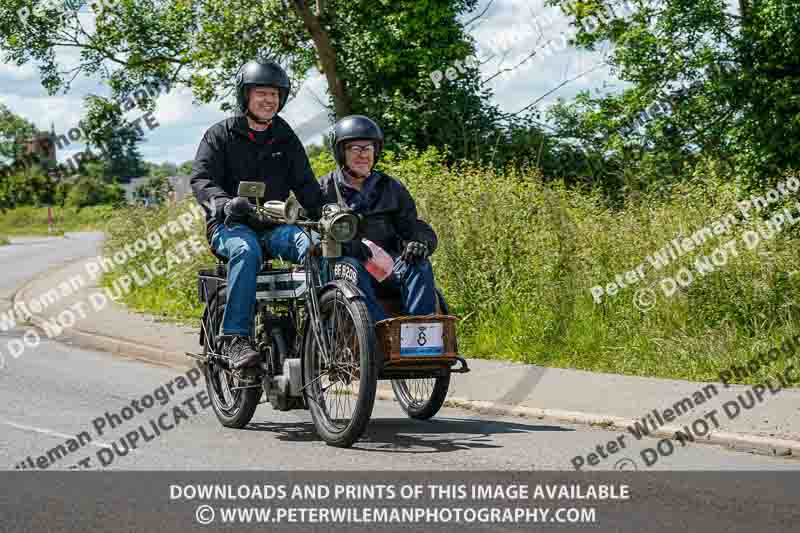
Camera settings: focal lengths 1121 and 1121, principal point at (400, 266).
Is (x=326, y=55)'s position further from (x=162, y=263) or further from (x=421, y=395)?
(x=421, y=395)

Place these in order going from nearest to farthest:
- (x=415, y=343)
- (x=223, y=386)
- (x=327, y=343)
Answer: (x=415, y=343) < (x=327, y=343) < (x=223, y=386)

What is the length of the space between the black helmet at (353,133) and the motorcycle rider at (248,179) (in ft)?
1.25

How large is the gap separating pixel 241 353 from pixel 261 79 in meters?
1.93

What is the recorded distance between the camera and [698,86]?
728 inches

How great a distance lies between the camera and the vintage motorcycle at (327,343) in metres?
7.04

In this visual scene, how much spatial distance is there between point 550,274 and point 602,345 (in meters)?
1.47

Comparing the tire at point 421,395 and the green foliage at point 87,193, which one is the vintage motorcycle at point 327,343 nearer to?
the tire at point 421,395

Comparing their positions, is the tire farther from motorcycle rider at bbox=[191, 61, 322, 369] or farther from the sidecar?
motorcycle rider at bbox=[191, 61, 322, 369]

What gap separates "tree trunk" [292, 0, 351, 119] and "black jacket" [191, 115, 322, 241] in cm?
1674

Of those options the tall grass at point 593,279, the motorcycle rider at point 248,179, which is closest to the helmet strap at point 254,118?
the motorcycle rider at point 248,179

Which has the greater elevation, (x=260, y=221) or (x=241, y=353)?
(x=260, y=221)

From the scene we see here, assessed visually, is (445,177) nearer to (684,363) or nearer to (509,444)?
(684,363)

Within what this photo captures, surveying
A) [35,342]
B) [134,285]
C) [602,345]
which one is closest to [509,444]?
[602,345]

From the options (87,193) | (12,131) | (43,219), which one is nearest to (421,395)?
(43,219)
